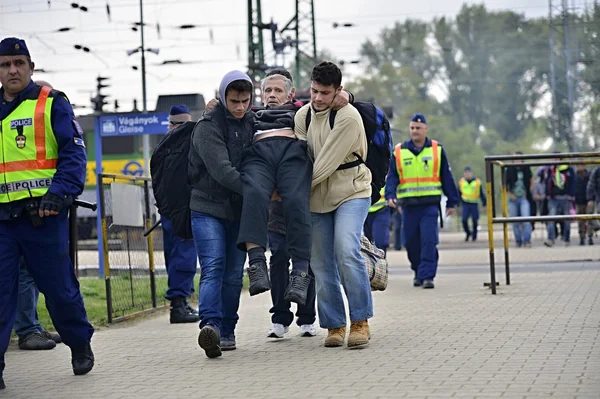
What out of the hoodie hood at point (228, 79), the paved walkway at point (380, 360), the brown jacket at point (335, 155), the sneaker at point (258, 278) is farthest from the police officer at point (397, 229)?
the sneaker at point (258, 278)

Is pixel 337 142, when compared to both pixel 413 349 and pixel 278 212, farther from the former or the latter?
pixel 413 349

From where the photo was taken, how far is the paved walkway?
6.57 meters

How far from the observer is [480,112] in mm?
99875

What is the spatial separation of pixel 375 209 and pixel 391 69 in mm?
85180

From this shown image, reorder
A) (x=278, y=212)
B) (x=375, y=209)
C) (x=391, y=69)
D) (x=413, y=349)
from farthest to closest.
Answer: (x=391, y=69) → (x=375, y=209) → (x=278, y=212) → (x=413, y=349)

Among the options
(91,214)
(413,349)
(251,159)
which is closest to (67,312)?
(251,159)

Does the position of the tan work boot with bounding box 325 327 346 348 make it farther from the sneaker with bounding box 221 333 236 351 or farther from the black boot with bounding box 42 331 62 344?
the black boot with bounding box 42 331 62 344

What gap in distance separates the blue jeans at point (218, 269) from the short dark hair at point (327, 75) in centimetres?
114

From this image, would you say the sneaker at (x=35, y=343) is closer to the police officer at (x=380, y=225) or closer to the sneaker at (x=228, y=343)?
the sneaker at (x=228, y=343)

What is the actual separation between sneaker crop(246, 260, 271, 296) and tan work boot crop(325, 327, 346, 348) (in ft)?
2.92

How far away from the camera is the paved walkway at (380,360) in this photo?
657 centimetres

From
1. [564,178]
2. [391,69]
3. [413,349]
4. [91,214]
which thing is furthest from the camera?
[391,69]

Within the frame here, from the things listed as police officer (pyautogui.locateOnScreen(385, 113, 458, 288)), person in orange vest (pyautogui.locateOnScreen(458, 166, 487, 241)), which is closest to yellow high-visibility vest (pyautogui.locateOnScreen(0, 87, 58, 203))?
police officer (pyautogui.locateOnScreen(385, 113, 458, 288))

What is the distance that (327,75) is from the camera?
330 inches
